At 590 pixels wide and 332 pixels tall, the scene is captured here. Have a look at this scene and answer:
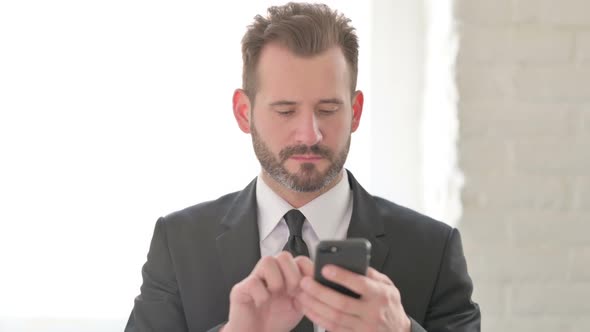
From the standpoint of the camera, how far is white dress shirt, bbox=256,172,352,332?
1.75 metres

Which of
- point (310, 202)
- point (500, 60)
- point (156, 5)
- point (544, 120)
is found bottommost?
point (310, 202)

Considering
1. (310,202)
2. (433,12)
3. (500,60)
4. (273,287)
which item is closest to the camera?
(273,287)

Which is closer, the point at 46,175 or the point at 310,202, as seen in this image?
the point at 310,202

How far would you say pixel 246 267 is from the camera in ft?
5.67

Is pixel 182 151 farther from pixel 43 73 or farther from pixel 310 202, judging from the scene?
pixel 310 202

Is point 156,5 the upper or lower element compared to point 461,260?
upper

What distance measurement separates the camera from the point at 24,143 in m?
2.25

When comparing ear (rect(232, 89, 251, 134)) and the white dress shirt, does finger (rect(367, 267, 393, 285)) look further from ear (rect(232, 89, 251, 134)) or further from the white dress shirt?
ear (rect(232, 89, 251, 134))

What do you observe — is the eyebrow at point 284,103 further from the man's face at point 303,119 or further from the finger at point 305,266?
the finger at point 305,266

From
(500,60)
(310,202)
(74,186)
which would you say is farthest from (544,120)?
(74,186)

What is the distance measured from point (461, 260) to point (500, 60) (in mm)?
556

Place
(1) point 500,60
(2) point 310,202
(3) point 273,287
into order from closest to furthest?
(3) point 273,287 → (2) point 310,202 → (1) point 500,60

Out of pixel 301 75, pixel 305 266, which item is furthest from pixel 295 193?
pixel 305 266

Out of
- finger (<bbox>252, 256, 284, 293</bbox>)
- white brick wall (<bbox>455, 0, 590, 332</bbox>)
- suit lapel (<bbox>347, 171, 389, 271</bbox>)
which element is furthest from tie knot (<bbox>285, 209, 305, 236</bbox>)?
white brick wall (<bbox>455, 0, 590, 332</bbox>)
